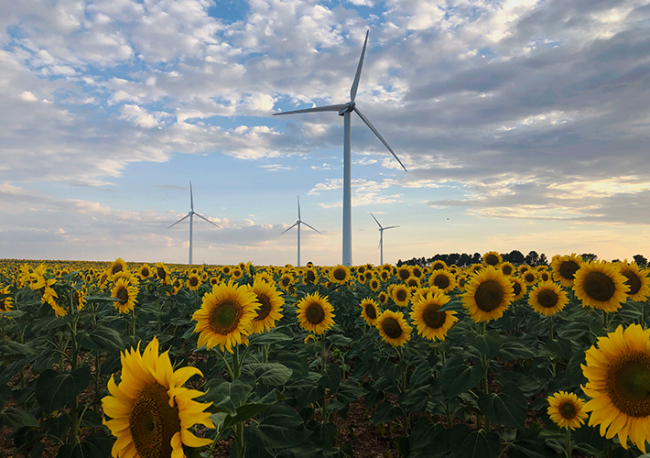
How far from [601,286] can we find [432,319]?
230 centimetres

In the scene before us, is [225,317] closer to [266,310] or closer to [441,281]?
[266,310]

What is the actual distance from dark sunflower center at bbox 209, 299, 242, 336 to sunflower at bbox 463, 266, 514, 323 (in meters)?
2.79

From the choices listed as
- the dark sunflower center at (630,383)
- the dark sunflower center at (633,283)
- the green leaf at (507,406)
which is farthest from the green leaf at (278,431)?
the dark sunflower center at (633,283)

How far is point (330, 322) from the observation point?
6.05 meters

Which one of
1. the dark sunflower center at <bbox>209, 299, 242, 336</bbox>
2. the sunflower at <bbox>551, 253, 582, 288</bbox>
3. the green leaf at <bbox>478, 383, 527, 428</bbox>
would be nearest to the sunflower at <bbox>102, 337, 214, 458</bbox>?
the dark sunflower center at <bbox>209, 299, 242, 336</bbox>

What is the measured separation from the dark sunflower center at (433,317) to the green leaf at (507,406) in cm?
147

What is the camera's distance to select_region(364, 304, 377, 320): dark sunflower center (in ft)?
23.0

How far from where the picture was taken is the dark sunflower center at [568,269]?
23.4 ft

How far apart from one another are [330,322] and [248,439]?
2.90 meters

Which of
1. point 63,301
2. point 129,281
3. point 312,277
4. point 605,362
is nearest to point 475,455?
point 605,362

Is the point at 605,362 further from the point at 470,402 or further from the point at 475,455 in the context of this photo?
the point at 470,402

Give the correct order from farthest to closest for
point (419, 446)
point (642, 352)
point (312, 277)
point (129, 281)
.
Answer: point (312, 277)
point (129, 281)
point (419, 446)
point (642, 352)

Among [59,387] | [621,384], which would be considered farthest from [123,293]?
[621,384]

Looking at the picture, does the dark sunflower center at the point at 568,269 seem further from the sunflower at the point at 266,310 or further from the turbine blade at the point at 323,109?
the turbine blade at the point at 323,109
